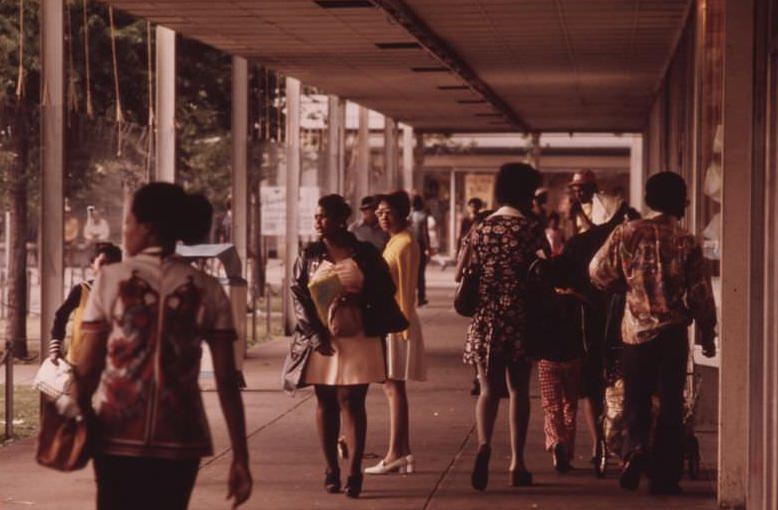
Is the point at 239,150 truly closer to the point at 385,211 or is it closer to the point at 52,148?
the point at 52,148

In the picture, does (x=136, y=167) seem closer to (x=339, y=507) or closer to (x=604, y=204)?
(x=604, y=204)

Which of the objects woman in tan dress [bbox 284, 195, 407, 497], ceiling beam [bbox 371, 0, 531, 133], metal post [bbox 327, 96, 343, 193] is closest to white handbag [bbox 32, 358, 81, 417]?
woman in tan dress [bbox 284, 195, 407, 497]

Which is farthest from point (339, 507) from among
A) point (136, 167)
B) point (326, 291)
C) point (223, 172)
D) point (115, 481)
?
point (223, 172)

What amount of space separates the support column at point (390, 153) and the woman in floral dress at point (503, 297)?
80.8 ft

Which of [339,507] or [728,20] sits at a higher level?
[728,20]

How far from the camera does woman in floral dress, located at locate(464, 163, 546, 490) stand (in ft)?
34.9

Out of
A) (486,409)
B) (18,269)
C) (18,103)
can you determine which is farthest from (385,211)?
(18,269)

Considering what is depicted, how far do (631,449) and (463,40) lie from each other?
9.52 m

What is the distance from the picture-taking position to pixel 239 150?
877 inches

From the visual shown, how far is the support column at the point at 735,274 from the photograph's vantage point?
10.1 meters

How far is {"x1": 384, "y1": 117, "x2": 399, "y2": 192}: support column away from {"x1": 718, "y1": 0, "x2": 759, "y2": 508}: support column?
2526 centimetres

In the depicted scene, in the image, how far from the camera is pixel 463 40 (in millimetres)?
19625

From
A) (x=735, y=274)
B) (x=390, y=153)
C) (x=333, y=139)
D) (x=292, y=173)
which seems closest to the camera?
(x=735, y=274)

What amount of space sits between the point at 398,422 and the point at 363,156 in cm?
2210
